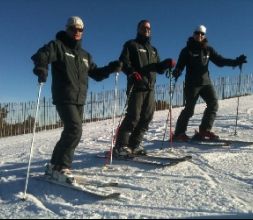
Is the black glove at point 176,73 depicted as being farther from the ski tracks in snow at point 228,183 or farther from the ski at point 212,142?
the ski tracks in snow at point 228,183

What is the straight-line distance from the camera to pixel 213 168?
6.83 meters

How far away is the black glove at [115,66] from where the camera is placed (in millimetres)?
6522

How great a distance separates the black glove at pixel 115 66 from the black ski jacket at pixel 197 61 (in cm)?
264

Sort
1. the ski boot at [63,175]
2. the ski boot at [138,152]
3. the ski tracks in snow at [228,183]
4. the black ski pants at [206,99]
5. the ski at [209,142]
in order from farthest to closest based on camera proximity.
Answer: the black ski pants at [206,99] → the ski at [209,142] → the ski boot at [138,152] → the ski boot at [63,175] → the ski tracks in snow at [228,183]

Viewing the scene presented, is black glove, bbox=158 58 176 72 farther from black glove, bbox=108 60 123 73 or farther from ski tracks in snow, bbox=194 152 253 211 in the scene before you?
ski tracks in snow, bbox=194 152 253 211

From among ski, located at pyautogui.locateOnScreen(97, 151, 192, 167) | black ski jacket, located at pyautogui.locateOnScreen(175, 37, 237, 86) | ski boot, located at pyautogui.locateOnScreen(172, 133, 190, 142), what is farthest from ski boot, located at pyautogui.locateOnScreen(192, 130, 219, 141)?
ski, located at pyautogui.locateOnScreen(97, 151, 192, 167)

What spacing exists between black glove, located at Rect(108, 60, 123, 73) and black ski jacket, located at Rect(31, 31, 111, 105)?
46 centimetres

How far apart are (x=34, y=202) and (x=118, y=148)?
7.77 feet

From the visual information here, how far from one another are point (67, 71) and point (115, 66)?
82 cm

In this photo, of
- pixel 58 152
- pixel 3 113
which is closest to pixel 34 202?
pixel 58 152

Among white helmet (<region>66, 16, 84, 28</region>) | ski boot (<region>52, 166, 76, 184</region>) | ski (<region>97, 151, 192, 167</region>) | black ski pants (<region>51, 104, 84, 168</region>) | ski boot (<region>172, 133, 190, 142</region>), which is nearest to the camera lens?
ski boot (<region>52, 166, 76, 184</region>)

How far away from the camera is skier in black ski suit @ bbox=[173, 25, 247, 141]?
29.2 ft

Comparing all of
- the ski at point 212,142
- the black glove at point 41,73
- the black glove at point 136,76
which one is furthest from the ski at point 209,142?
the black glove at point 41,73

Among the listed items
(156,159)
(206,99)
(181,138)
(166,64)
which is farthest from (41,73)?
(206,99)
